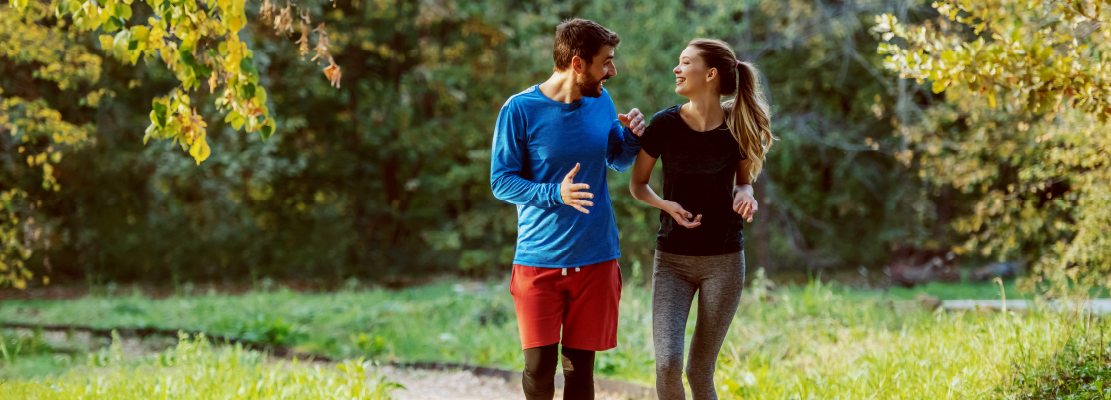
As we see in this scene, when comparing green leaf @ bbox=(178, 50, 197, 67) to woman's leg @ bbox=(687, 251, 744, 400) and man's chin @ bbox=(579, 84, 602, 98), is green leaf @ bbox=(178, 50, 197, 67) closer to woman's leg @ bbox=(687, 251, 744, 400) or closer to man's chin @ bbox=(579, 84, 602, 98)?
man's chin @ bbox=(579, 84, 602, 98)

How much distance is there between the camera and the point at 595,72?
273 centimetres

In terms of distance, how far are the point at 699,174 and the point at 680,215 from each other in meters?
0.18

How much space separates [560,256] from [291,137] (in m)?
13.4

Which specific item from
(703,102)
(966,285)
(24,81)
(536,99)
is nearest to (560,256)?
(536,99)

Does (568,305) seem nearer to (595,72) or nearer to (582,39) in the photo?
(595,72)

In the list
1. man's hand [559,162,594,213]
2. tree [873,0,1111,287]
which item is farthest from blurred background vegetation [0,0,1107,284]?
man's hand [559,162,594,213]

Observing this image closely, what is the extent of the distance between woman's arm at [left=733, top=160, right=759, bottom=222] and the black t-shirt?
5 centimetres

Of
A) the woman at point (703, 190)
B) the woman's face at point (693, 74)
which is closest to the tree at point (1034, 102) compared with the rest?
the woman at point (703, 190)

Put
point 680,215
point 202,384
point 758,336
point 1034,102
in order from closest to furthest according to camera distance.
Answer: point 680,215, point 1034,102, point 202,384, point 758,336

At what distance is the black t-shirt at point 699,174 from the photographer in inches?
113

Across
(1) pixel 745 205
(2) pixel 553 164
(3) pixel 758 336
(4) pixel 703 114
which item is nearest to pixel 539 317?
(2) pixel 553 164

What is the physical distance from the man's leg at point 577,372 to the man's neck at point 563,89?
94 centimetres

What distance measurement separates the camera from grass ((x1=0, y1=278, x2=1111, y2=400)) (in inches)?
154

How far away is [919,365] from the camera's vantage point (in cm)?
407
